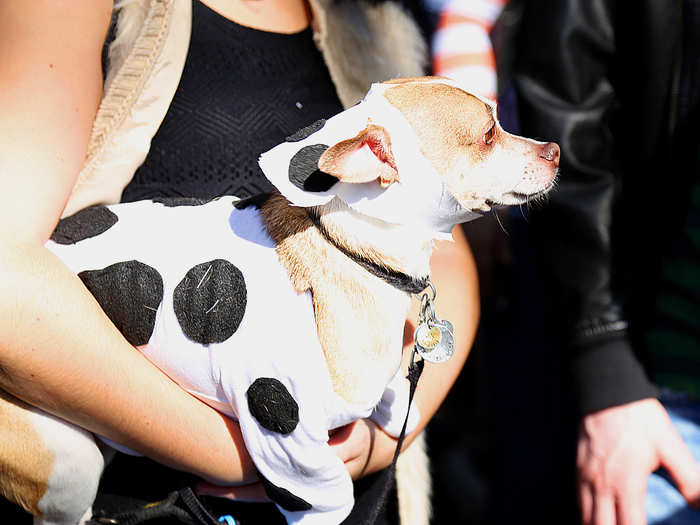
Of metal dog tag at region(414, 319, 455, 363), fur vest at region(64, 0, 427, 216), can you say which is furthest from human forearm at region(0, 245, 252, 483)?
metal dog tag at region(414, 319, 455, 363)

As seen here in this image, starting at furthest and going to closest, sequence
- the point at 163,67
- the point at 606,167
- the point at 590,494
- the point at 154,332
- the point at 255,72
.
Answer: the point at 606,167 → the point at 590,494 → the point at 255,72 → the point at 163,67 → the point at 154,332

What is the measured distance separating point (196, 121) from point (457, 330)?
632mm

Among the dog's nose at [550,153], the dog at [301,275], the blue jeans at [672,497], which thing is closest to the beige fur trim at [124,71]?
the dog at [301,275]

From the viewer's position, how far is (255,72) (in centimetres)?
123

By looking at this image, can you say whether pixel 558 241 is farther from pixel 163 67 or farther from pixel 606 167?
pixel 163 67

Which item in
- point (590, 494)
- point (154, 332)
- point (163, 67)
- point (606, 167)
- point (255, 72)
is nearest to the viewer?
point (154, 332)

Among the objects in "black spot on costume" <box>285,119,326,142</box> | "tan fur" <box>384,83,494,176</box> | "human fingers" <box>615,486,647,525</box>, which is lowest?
"human fingers" <box>615,486,647,525</box>

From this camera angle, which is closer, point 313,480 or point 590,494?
point 313,480

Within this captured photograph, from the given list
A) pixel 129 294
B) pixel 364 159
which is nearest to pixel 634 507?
pixel 364 159

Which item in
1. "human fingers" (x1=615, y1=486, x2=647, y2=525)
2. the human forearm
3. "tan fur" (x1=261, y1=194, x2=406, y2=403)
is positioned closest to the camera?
the human forearm

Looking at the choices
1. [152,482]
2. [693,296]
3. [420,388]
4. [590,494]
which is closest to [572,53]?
[693,296]

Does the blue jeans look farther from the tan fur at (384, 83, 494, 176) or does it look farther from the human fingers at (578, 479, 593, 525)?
the tan fur at (384, 83, 494, 176)

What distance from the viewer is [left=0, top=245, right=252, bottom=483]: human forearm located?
2.86 ft

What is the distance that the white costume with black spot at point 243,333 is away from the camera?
966 mm
